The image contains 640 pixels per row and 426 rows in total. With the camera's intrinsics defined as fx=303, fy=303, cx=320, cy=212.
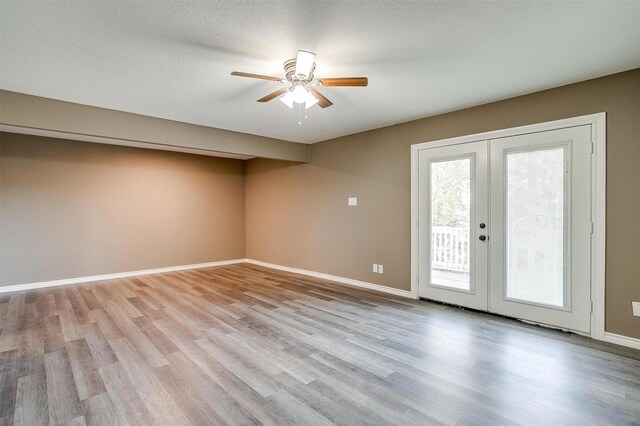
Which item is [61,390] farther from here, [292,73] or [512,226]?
[512,226]

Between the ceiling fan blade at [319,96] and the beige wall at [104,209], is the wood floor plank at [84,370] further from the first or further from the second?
the beige wall at [104,209]

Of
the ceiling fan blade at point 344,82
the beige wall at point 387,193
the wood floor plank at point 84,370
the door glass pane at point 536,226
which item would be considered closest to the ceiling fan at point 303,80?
the ceiling fan blade at point 344,82

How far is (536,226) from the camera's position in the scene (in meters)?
3.31

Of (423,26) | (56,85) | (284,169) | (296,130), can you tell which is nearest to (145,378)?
(56,85)

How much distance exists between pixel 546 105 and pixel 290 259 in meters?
4.88

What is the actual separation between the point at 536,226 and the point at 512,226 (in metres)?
0.23

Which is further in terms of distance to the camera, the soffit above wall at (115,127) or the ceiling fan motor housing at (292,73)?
the soffit above wall at (115,127)

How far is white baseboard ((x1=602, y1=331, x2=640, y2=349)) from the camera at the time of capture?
2.74m

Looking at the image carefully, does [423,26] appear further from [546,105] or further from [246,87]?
[546,105]

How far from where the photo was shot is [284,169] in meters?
6.53

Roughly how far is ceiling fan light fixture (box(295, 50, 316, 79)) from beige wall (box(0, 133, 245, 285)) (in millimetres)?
4928

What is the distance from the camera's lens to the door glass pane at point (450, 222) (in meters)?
3.87

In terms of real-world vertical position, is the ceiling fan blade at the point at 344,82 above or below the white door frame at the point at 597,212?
above

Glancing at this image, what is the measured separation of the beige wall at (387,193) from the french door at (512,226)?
210mm
